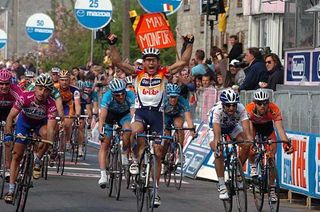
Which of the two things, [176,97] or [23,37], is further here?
[23,37]

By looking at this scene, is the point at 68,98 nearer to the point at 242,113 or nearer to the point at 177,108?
the point at 177,108

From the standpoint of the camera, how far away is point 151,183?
50.0 ft

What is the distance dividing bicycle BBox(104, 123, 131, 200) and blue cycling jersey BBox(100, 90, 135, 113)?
269 mm

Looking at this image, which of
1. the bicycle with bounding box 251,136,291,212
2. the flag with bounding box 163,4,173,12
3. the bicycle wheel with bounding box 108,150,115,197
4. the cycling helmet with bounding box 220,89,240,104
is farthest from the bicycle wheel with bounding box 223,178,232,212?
the flag with bounding box 163,4,173,12

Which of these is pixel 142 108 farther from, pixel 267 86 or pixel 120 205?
pixel 267 86

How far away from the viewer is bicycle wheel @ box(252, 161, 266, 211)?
16297mm

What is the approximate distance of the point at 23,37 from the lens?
93688 millimetres

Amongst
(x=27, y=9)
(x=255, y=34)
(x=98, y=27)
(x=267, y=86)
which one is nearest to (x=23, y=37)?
(x=27, y=9)

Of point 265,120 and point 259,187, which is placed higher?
point 265,120

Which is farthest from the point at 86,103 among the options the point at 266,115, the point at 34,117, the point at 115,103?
the point at 34,117

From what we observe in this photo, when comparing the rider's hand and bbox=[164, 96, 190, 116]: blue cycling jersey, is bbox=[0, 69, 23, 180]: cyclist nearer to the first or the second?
the rider's hand

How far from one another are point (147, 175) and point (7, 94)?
3.06 m

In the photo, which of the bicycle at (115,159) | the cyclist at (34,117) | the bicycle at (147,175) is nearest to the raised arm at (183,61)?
the bicycle at (147,175)

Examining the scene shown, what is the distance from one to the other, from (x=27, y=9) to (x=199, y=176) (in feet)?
244
